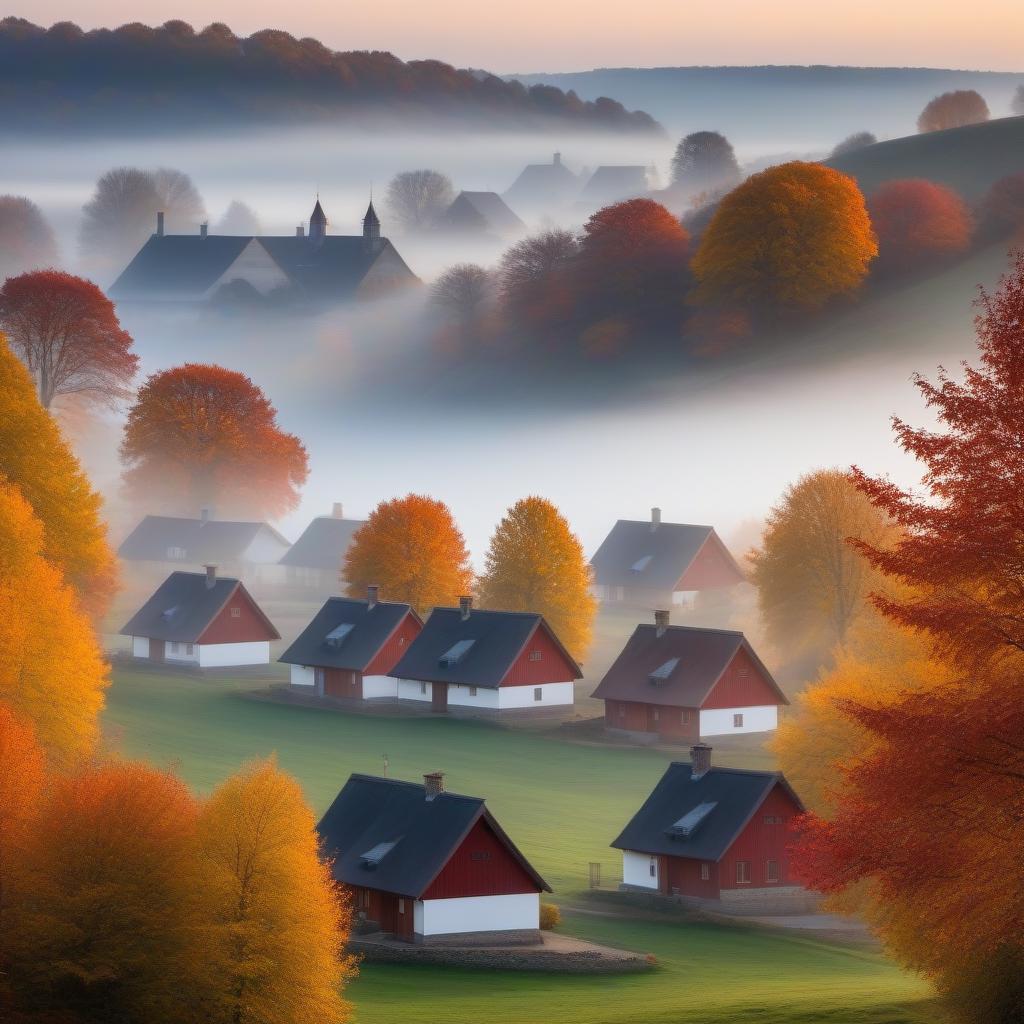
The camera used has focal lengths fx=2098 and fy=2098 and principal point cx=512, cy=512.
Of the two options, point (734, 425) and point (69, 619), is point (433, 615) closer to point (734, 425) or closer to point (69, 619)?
point (69, 619)

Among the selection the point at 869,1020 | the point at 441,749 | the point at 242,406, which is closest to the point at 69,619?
the point at 441,749

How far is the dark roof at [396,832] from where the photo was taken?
5040 centimetres

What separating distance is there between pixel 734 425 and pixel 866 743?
11771cm

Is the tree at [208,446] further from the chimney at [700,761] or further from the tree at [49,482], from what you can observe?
the chimney at [700,761]

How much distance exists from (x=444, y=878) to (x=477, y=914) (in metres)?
1.35

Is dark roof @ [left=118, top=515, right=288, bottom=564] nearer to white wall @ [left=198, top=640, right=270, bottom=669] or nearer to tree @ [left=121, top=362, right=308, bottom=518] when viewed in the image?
tree @ [left=121, top=362, right=308, bottom=518]

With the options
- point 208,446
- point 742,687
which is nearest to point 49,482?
point 742,687

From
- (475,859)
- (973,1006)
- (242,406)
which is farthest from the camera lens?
(242,406)

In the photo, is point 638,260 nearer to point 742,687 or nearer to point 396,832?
point 742,687

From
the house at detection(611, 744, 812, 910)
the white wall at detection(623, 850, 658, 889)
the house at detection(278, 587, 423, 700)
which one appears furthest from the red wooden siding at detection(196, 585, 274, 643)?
the house at detection(611, 744, 812, 910)

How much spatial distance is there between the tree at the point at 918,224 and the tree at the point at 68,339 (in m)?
73.6

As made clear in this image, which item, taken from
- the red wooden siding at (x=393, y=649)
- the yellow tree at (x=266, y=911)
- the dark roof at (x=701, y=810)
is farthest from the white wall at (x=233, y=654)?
the yellow tree at (x=266, y=911)

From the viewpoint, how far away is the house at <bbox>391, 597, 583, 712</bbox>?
3433 inches

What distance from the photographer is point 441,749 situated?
77.6 metres
